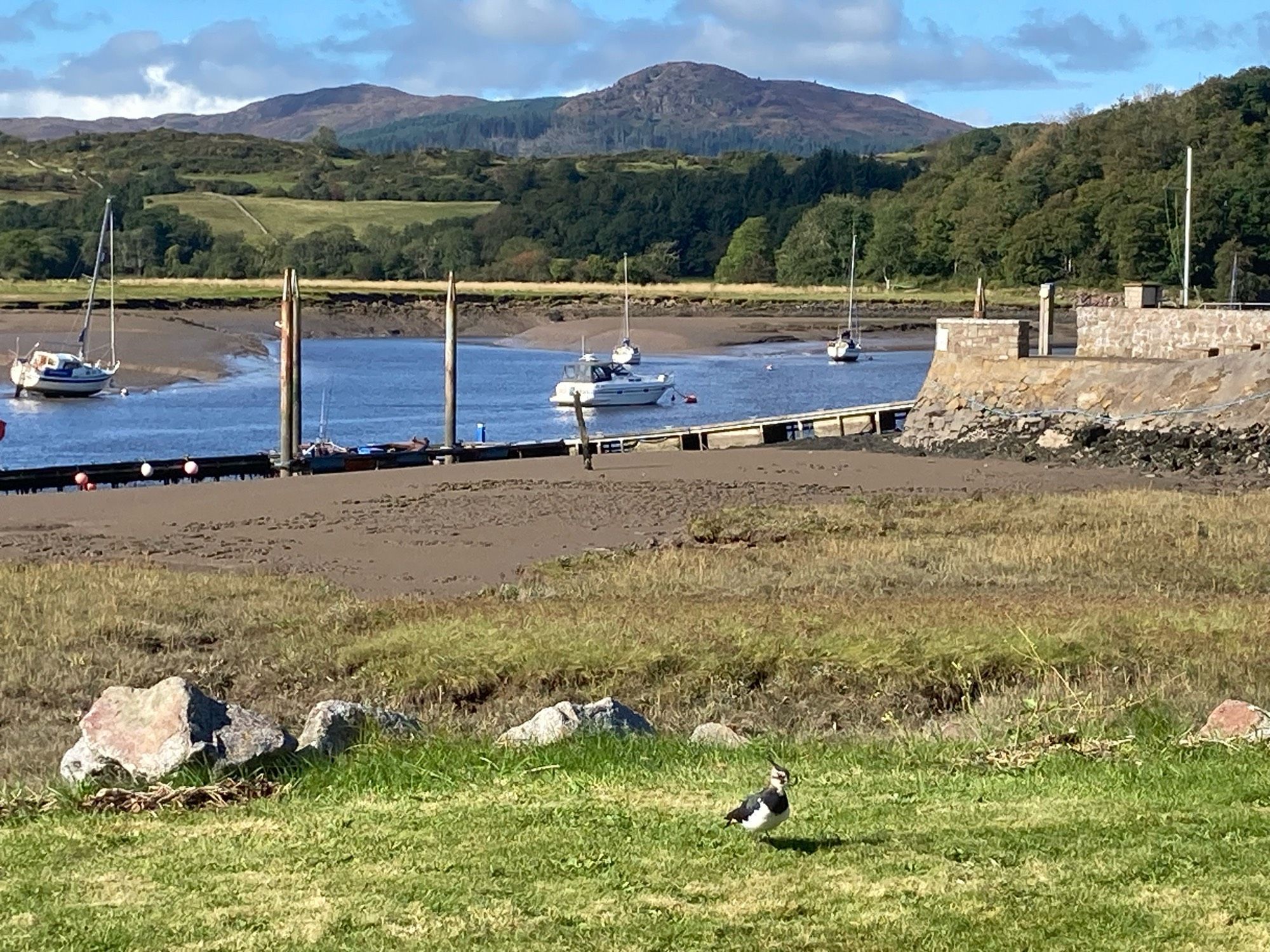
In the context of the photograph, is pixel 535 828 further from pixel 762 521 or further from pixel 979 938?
pixel 762 521

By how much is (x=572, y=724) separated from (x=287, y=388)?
25741 millimetres

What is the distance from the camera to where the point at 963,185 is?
118 m

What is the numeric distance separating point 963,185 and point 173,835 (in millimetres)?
114146

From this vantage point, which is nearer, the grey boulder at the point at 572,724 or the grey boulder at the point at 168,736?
the grey boulder at the point at 168,736

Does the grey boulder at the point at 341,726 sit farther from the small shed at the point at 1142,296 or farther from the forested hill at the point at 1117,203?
the forested hill at the point at 1117,203

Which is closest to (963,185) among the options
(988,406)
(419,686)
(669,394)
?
(669,394)

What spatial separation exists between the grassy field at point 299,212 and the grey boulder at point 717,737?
443ft

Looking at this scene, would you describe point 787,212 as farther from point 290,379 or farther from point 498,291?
point 290,379

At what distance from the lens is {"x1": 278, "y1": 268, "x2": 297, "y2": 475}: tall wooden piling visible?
33.7m

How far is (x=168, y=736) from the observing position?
8.58 m

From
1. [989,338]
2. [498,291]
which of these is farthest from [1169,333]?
[498,291]

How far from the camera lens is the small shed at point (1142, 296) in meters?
38.3

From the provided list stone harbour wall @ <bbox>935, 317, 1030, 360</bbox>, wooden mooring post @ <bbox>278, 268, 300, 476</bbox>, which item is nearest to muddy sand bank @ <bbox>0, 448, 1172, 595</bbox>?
wooden mooring post @ <bbox>278, 268, 300, 476</bbox>

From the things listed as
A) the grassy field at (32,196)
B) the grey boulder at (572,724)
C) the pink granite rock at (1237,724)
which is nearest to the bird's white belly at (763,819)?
the grey boulder at (572,724)
